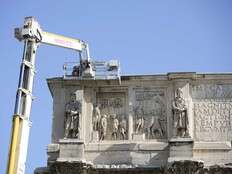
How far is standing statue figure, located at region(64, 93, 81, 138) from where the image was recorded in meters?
20.1

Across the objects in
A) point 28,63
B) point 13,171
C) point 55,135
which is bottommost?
point 13,171

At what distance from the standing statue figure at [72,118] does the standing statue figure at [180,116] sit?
292cm

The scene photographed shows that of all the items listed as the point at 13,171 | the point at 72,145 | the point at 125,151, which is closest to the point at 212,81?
the point at 125,151

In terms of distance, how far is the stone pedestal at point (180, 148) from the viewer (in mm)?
19391

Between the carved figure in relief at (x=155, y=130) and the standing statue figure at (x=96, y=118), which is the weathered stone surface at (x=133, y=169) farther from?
the standing statue figure at (x=96, y=118)

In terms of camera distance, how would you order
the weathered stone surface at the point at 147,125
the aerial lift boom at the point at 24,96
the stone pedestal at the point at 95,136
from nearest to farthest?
the aerial lift boom at the point at 24,96 < the weathered stone surface at the point at 147,125 < the stone pedestal at the point at 95,136

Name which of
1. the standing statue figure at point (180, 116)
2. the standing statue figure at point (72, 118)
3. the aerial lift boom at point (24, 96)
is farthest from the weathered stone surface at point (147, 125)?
the aerial lift boom at point (24, 96)

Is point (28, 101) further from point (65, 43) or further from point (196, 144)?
point (196, 144)

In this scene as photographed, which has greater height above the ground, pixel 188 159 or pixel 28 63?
pixel 28 63

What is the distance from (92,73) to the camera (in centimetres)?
2080

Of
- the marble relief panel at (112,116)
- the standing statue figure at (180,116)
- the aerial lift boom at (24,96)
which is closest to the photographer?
the aerial lift boom at (24,96)

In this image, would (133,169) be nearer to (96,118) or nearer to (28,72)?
(96,118)

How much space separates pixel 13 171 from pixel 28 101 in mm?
2097

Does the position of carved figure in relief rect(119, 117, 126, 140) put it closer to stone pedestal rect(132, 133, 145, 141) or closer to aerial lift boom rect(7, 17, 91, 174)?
stone pedestal rect(132, 133, 145, 141)
